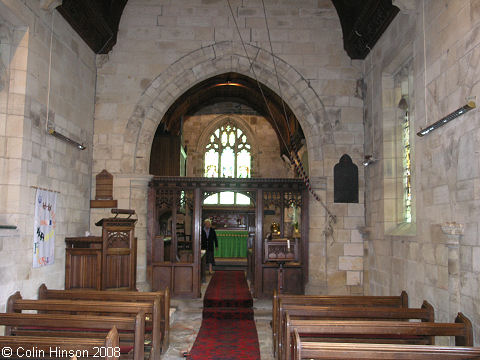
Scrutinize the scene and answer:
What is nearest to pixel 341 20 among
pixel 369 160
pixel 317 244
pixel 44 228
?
pixel 369 160

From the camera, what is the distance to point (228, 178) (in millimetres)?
7945

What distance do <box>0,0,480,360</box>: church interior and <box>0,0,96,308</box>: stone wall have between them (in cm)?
2

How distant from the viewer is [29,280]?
5371mm

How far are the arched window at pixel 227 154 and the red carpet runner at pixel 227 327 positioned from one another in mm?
7486

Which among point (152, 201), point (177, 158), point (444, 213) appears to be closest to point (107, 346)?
point (444, 213)

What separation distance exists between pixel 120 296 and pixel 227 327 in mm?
2002

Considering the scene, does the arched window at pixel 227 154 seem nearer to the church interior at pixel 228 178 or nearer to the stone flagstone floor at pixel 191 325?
the church interior at pixel 228 178

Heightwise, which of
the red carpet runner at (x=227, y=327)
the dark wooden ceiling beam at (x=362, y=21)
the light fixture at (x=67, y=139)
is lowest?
the red carpet runner at (x=227, y=327)

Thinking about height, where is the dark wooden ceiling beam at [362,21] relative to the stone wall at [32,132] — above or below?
above

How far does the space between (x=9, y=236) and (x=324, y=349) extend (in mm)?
3694

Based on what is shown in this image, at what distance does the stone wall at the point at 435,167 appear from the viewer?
4172 millimetres

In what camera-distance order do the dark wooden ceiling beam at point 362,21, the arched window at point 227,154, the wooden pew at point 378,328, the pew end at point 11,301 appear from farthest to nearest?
the arched window at point 227,154, the dark wooden ceiling beam at point 362,21, the pew end at point 11,301, the wooden pew at point 378,328

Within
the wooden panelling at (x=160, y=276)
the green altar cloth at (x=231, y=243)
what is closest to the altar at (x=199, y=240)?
the wooden panelling at (x=160, y=276)

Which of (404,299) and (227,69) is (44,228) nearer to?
(227,69)
